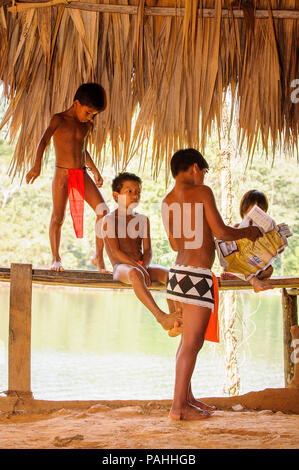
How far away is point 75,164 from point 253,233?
51.3 inches

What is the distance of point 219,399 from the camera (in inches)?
117

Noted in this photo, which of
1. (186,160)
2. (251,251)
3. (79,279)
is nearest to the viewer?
(186,160)

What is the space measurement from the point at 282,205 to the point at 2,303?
26.3 ft

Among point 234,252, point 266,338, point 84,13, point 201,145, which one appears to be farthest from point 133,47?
point 266,338

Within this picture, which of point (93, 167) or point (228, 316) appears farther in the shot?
point (228, 316)

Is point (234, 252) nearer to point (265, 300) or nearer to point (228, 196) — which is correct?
point (228, 196)

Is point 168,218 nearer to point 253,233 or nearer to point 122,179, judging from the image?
point 253,233

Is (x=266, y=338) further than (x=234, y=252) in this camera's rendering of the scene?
Yes

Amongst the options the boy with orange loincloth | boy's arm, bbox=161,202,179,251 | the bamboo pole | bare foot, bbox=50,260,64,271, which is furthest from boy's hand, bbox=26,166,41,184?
the bamboo pole

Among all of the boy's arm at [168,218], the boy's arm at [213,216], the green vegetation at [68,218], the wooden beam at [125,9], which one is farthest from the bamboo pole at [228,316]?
the green vegetation at [68,218]

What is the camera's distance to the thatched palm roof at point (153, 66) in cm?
362

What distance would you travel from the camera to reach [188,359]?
8.33 ft

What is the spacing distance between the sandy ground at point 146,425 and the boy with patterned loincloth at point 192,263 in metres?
0.19

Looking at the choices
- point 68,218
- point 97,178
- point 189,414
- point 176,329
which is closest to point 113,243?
point 97,178
